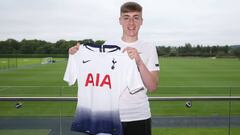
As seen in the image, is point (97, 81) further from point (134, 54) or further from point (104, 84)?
point (134, 54)

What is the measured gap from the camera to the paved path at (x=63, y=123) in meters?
3.42

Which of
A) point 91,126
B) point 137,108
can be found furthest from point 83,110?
point 137,108

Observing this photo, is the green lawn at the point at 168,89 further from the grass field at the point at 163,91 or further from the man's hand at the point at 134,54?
the man's hand at the point at 134,54

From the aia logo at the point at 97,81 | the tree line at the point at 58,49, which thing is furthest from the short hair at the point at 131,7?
the tree line at the point at 58,49

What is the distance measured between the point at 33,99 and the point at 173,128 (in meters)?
3.07

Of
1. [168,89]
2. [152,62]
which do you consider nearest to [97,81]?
[152,62]

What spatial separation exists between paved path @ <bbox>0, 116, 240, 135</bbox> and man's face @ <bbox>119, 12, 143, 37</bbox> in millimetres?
1613

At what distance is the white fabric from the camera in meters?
2.08

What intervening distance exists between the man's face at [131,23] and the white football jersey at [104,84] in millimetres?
173

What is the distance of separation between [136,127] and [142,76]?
367mm

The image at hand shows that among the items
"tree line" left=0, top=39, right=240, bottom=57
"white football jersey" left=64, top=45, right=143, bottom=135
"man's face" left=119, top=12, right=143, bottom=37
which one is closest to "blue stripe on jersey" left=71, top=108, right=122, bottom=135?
"white football jersey" left=64, top=45, right=143, bottom=135

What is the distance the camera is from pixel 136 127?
2127 mm

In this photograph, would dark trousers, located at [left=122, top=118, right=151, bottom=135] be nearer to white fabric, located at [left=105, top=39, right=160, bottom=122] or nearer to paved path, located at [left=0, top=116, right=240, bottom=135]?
white fabric, located at [left=105, top=39, right=160, bottom=122]

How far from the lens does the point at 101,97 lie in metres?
2.05
